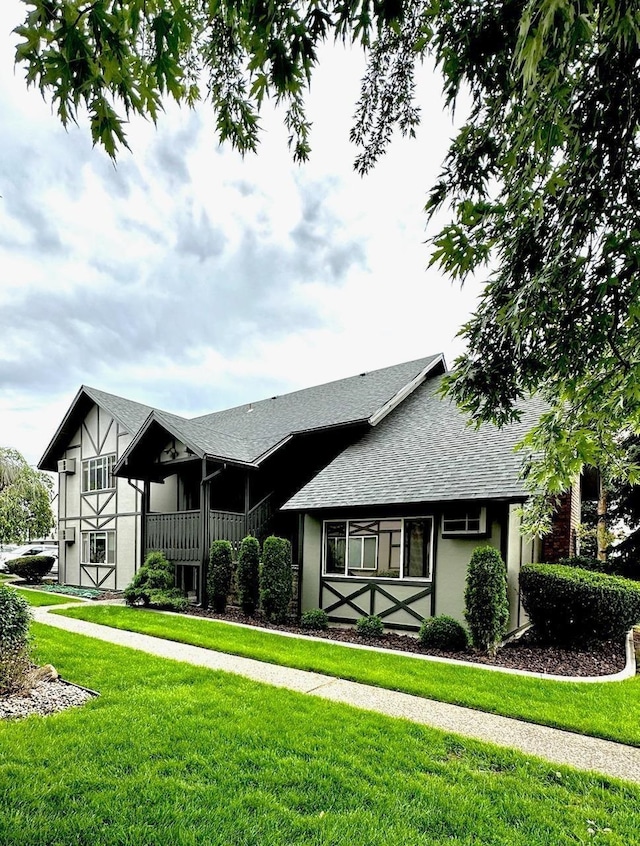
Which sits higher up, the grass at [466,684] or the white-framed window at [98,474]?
the white-framed window at [98,474]

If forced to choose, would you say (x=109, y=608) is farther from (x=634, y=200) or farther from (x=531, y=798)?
(x=634, y=200)

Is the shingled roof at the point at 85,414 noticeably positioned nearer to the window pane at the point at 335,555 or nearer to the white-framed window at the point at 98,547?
the white-framed window at the point at 98,547

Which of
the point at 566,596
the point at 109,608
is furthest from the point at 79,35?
the point at 109,608

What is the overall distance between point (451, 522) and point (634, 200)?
7098mm

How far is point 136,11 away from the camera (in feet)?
6.90

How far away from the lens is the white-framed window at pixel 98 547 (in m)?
17.7

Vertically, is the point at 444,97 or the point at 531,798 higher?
the point at 444,97

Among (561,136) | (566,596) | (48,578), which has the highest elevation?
(561,136)

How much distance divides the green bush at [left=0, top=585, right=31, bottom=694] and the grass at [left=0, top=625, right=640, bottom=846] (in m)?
1.23

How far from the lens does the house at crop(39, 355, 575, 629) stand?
962 centimetres

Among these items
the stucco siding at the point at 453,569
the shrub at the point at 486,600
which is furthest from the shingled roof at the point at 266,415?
the shrub at the point at 486,600

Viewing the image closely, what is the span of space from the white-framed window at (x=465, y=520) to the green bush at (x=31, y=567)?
17.6m

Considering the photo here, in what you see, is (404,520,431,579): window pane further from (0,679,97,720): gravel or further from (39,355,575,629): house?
(0,679,97,720): gravel

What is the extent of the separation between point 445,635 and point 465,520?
212cm
